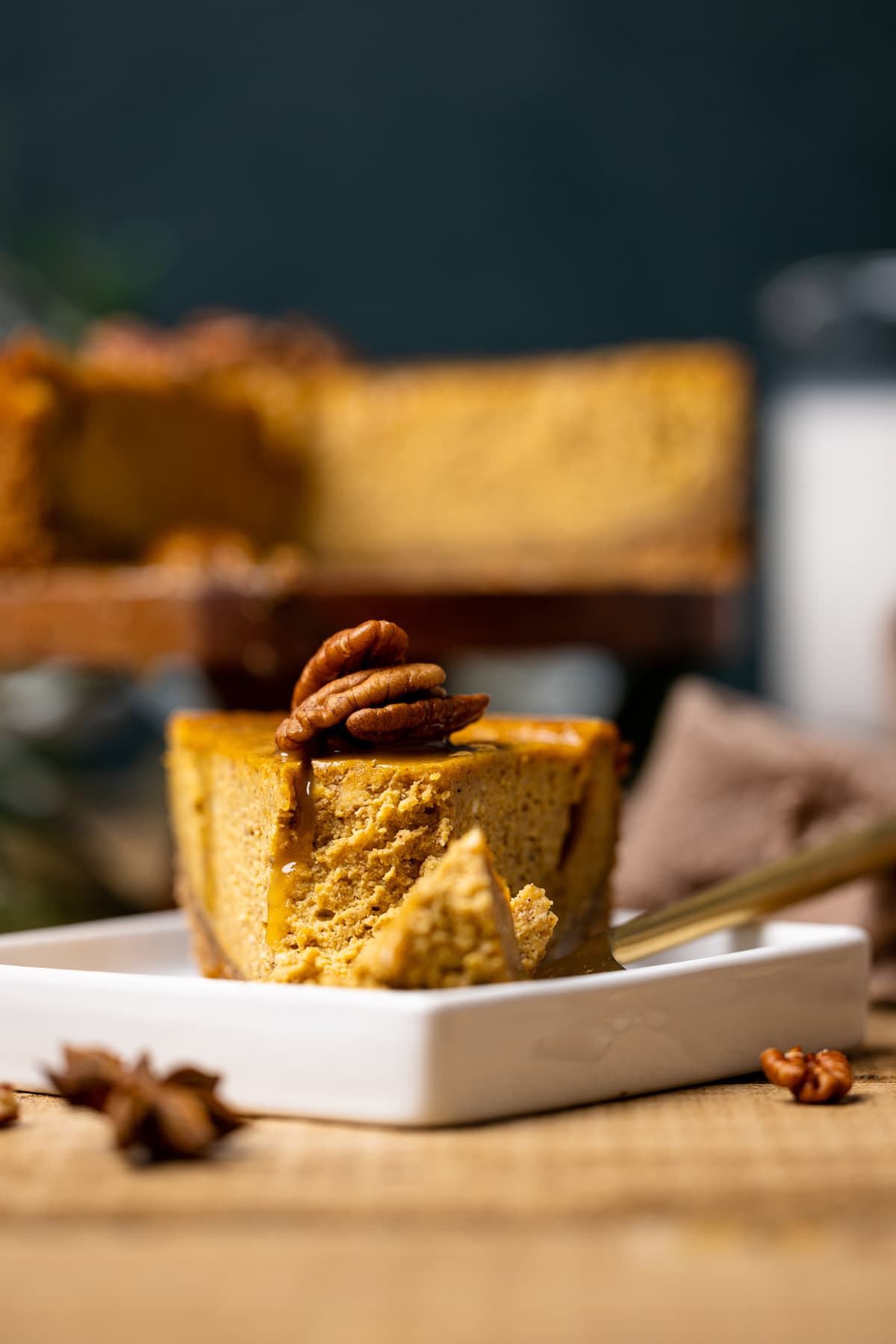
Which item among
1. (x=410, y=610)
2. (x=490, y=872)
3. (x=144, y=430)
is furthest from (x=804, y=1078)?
(x=144, y=430)

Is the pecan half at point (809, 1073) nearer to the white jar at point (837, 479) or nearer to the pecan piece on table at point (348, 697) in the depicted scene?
the pecan piece on table at point (348, 697)

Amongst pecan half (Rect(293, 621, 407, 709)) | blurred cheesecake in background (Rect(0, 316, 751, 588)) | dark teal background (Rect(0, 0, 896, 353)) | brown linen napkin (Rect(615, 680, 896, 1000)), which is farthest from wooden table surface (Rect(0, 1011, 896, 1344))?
dark teal background (Rect(0, 0, 896, 353))

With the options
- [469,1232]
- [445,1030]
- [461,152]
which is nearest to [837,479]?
[461,152]

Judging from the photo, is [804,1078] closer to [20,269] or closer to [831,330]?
[831,330]

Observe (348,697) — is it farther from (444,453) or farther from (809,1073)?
(444,453)

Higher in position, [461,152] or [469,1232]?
[461,152]

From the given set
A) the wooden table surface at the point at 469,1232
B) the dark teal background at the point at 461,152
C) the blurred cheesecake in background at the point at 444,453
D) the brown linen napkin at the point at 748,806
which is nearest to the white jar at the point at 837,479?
the blurred cheesecake in background at the point at 444,453
